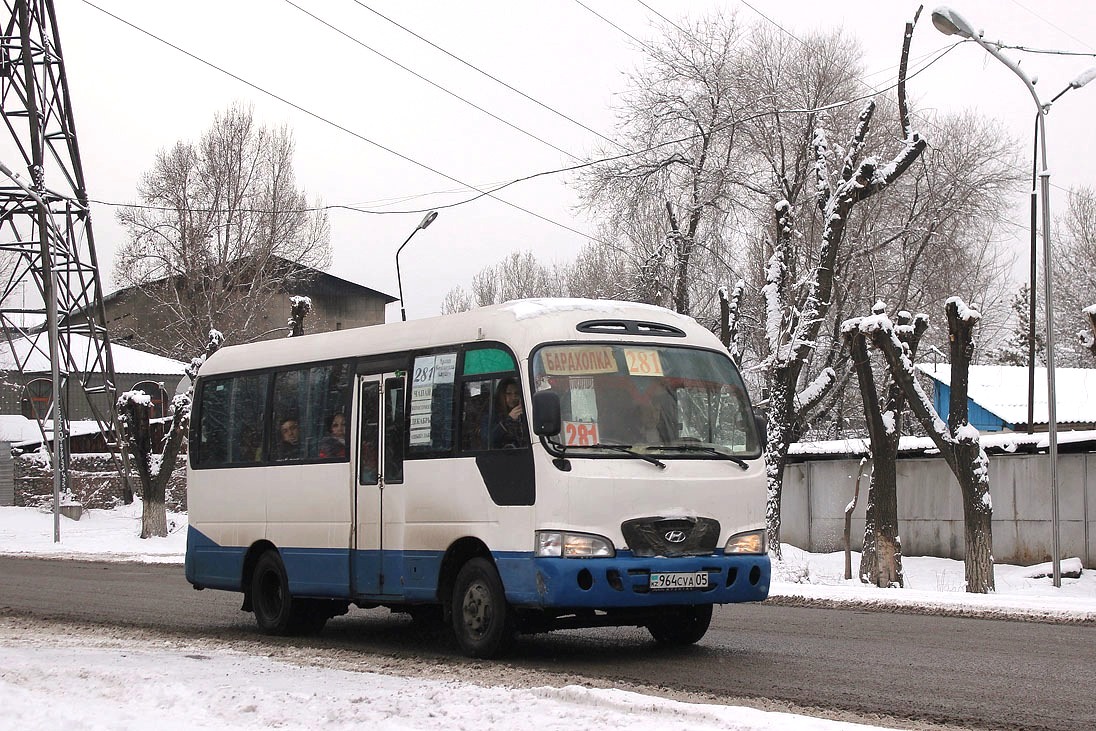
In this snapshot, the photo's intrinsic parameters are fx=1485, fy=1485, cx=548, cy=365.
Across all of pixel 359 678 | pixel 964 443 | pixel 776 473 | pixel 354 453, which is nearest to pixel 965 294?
pixel 776 473

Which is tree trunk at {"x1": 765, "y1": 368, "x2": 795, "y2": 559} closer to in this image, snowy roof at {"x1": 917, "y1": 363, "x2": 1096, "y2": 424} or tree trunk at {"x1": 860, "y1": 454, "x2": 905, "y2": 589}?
tree trunk at {"x1": 860, "y1": 454, "x2": 905, "y2": 589}

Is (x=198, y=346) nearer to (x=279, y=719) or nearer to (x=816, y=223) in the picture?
(x=816, y=223)

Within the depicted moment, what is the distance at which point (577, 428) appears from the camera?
1104 cm

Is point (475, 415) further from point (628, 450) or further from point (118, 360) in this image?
point (118, 360)

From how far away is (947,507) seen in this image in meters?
30.5

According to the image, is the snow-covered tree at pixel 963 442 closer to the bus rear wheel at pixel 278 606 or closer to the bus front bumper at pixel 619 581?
the bus rear wheel at pixel 278 606

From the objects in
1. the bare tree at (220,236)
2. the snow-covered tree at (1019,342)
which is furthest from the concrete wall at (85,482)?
the snow-covered tree at (1019,342)

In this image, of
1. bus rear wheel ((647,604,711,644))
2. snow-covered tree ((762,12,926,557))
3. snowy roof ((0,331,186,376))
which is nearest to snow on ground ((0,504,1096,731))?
bus rear wheel ((647,604,711,644))

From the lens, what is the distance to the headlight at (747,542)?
11.4 meters

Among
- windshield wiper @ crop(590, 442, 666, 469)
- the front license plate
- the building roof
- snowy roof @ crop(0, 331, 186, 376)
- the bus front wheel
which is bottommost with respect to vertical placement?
the bus front wheel

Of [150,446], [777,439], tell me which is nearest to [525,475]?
[777,439]

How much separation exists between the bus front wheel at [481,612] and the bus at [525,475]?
0.02 m

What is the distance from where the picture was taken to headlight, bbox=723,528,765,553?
1141cm

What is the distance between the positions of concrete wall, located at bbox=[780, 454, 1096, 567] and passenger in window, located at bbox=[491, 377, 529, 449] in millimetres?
18343
